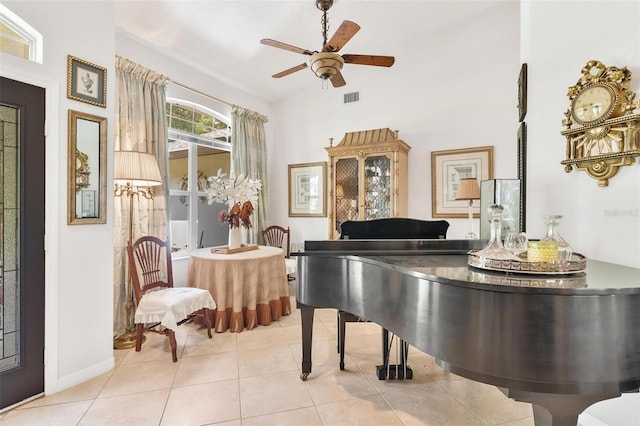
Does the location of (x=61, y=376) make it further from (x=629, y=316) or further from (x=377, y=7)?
(x=377, y=7)

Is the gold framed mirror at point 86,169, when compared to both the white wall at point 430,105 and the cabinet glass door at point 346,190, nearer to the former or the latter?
the cabinet glass door at point 346,190

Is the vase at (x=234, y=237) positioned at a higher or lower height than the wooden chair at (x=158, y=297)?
higher

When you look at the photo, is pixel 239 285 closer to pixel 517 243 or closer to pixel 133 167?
pixel 133 167

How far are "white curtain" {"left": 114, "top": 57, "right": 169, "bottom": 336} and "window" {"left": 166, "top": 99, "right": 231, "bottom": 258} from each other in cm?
47

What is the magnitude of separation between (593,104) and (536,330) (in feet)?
4.48

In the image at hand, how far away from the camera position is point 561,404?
0.97 meters

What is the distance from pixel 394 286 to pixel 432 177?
3.09m

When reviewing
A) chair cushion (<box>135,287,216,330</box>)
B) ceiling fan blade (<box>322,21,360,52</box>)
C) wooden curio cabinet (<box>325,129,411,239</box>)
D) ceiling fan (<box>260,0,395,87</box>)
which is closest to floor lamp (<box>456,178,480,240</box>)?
wooden curio cabinet (<box>325,129,411,239</box>)

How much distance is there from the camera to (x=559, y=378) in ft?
3.10

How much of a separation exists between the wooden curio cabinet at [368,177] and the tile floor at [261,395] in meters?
1.95

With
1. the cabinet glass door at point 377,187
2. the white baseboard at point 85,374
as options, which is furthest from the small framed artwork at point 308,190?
the white baseboard at point 85,374

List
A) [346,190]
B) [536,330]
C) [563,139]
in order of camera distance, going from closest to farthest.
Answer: [536,330], [563,139], [346,190]

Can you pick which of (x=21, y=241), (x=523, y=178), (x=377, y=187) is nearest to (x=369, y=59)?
(x=523, y=178)

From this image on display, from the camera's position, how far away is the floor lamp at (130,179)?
262cm
